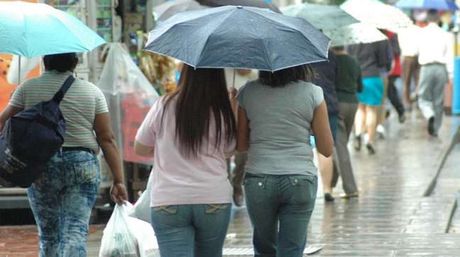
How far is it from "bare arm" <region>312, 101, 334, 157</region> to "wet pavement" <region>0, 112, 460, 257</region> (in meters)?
2.56

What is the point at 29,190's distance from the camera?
694 centimetres

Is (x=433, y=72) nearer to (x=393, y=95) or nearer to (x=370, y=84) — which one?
(x=393, y=95)

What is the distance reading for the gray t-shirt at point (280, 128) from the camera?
6.13 metres

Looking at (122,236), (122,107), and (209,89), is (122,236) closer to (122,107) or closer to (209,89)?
(209,89)

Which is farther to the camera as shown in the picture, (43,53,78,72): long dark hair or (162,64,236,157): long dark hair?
(43,53,78,72): long dark hair

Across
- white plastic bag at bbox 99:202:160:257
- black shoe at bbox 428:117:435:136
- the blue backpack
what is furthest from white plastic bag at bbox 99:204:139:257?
black shoe at bbox 428:117:435:136

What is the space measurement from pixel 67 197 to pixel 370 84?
35.7 ft

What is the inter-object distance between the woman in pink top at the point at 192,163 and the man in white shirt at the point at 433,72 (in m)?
14.3

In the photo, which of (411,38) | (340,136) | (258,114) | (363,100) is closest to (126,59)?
(340,136)

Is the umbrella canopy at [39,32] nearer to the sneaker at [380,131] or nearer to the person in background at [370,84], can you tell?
the person in background at [370,84]

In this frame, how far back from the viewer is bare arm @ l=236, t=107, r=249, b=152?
612 centimetres

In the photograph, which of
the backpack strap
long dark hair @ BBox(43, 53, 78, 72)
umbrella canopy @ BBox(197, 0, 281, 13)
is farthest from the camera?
umbrella canopy @ BBox(197, 0, 281, 13)

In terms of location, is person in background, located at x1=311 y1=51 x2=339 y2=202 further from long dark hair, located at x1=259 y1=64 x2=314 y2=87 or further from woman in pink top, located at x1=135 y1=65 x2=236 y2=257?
woman in pink top, located at x1=135 y1=65 x2=236 y2=257

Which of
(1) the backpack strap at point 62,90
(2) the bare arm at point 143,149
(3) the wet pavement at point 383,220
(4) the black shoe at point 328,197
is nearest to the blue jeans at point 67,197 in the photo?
(1) the backpack strap at point 62,90
